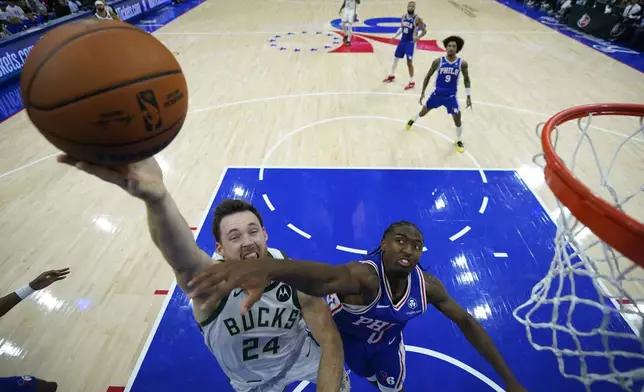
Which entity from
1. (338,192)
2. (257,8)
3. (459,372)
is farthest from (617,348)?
(257,8)

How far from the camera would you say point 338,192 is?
5184mm

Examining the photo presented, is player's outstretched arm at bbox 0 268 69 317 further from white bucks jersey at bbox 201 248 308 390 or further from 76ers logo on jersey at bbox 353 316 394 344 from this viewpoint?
76ers logo on jersey at bbox 353 316 394 344

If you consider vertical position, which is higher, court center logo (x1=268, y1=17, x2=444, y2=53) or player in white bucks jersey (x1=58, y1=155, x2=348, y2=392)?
player in white bucks jersey (x1=58, y1=155, x2=348, y2=392)

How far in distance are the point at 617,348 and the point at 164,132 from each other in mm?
3976

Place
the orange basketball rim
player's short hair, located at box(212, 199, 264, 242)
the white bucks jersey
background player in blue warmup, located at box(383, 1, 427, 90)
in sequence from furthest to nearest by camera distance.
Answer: background player in blue warmup, located at box(383, 1, 427, 90), player's short hair, located at box(212, 199, 264, 242), the white bucks jersey, the orange basketball rim

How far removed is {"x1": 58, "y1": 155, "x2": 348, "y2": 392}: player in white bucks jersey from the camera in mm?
1545

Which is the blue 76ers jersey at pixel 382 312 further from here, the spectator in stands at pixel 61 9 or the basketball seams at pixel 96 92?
the spectator in stands at pixel 61 9

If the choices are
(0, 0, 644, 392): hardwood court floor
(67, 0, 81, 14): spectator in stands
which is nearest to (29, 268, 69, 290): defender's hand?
(0, 0, 644, 392): hardwood court floor

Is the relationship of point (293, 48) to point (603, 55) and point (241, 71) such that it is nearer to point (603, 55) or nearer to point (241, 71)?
point (241, 71)

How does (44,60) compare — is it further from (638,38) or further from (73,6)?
(638,38)

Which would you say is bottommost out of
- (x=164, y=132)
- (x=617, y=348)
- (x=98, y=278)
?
(x=617, y=348)

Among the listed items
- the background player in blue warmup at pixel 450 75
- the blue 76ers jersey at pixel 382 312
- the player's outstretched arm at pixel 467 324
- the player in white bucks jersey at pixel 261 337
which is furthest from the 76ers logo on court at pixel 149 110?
the background player in blue warmup at pixel 450 75

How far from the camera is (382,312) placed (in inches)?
85.1

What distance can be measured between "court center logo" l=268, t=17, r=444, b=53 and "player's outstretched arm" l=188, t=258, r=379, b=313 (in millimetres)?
10289
